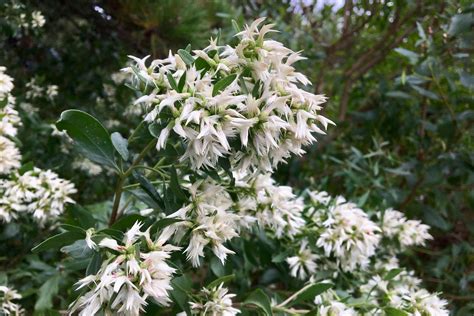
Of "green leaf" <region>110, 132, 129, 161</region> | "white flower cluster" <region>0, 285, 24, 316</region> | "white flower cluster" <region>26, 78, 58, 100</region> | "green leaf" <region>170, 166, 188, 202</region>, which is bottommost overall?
"white flower cluster" <region>0, 285, 24, 316</region>

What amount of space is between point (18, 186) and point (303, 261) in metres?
0.84

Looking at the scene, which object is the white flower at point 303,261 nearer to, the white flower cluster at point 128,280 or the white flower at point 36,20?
the white flower cluster at point 128,280

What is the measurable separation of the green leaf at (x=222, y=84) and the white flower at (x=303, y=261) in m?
0.75

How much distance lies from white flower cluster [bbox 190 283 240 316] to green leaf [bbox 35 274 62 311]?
0.65m

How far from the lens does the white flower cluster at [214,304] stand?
3.42ft

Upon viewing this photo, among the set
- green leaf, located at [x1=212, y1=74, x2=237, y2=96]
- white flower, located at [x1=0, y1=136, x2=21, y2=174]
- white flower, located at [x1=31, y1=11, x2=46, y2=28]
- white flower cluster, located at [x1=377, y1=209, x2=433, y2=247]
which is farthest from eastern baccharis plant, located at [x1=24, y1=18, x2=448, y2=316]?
white flower, located at [x1=31, y1=11, x2=46, y2=28]

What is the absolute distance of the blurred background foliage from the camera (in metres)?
2.13

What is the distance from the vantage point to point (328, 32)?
2.84 metres

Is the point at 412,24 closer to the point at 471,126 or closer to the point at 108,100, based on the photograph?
the point at 471,126

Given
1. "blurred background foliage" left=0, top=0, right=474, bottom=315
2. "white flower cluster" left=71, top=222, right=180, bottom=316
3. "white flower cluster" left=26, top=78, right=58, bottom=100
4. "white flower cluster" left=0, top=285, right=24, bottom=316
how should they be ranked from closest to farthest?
"white flower cluster" left=71, top=222, right=180, bottom=316, "white flower cluster" left=0, top=285, right=24, bottom=316, "blurred background foliage" left=0, top=0, right=474, bottom=315, "white flower cluster" left=26, top=78, right=58, bottom=100

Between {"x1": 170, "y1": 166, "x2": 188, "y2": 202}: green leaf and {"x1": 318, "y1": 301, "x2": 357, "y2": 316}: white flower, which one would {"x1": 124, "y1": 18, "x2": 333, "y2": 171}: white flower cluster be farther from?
{"x1": 318, "y1": 301, "x2": 357, "y2": 316}: white flower

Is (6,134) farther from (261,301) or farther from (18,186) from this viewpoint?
(261,301)

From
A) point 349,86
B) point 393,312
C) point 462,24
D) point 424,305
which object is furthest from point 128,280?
point 349,86

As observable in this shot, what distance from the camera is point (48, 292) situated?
1.57 metres
